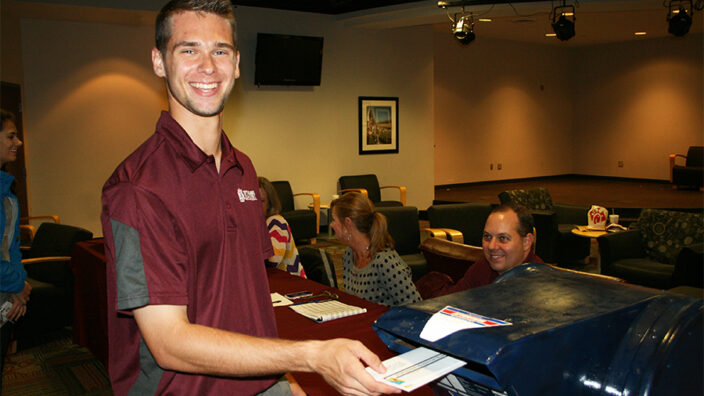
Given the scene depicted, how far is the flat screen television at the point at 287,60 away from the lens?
8.74 meters

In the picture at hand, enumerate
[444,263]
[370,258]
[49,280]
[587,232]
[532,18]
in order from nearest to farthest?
[370,258] < [444,263] < [49,280] < [587,232] < [532,18]

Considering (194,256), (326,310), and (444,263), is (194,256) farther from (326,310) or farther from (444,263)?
(444,263)

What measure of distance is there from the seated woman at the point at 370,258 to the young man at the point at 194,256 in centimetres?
205

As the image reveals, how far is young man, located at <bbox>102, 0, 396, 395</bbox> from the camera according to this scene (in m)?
1.06

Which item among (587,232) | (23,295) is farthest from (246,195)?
(587,232)

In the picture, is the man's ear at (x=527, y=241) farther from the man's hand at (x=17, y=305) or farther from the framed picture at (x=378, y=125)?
the framed picture at (x=378, y=125)

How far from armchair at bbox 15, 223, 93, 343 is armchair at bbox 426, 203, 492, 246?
3367 millimetres

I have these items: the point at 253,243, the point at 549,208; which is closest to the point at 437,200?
the point at 549,208

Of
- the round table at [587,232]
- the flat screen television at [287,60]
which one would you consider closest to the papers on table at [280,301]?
the round table at [587,232]

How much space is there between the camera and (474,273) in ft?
10.9

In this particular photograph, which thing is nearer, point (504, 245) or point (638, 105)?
point (504, 245)

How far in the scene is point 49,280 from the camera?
5.05 m

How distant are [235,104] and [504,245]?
6.36 metres

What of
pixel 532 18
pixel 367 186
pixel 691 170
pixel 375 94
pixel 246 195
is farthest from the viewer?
pixel 691 170
